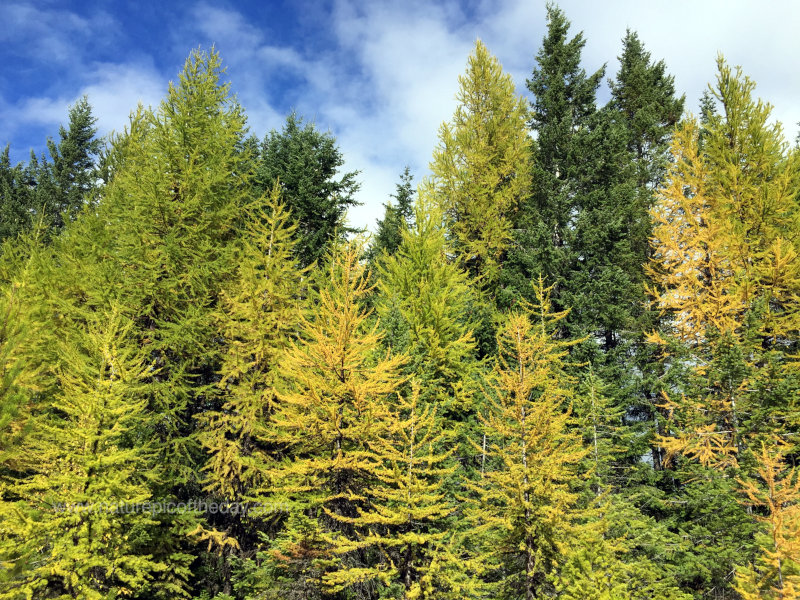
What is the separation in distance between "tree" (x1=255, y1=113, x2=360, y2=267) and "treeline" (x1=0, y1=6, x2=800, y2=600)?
0.69 ft

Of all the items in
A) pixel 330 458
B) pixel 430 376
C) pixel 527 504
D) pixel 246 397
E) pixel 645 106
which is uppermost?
pixel 645 106

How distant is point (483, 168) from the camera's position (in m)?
19.1

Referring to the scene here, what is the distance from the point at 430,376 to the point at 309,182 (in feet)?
43.0

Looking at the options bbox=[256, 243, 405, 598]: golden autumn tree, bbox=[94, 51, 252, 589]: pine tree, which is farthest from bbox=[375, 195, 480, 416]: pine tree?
bbox=[94, 51, 252, 589]: pine tree

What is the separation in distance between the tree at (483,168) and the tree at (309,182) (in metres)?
5.21

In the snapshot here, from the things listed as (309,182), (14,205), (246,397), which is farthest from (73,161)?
(246,397)

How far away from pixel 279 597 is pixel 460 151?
18.5 metres

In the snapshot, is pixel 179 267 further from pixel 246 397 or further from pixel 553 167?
pixel 553 167

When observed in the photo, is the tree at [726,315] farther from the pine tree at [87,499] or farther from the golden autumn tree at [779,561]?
the pine tree at [87,499]

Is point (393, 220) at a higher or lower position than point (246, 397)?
higher

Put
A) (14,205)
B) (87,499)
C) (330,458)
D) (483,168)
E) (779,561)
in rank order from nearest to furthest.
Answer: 1. (779,561)
2. (87,499)
3. (330,458)
4. (483,168)
5. (14,205)

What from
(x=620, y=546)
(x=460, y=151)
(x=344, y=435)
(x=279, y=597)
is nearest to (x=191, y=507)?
(x=279, y=597)

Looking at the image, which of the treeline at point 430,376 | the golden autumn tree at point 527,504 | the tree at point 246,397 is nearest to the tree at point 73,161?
the treeline at point 430,376

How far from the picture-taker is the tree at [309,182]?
20.0 meters
